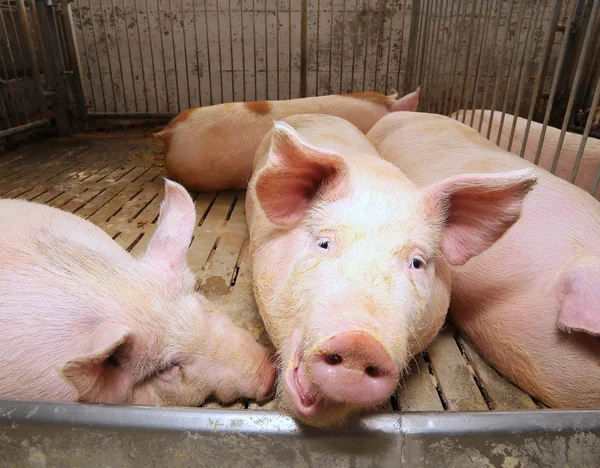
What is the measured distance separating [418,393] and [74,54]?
7119 millimetres

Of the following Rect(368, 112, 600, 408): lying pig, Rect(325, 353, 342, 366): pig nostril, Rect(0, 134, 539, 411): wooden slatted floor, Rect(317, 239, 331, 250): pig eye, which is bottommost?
Rect(0, 134, 539, 411): wooden slatted floor

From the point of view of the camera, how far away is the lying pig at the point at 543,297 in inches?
70.9

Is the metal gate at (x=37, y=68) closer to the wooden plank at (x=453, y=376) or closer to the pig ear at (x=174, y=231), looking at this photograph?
the pig ear at (x=174, y=231)

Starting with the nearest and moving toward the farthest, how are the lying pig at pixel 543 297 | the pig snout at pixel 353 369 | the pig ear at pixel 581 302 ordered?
the pig snout at pixel 353 369 < the pig ear at pixel 581 302 < the lying pig at pixel 543 297

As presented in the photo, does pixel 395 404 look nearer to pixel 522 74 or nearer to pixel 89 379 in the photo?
pixel 89 379

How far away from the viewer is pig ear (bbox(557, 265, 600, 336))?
5.50 ft

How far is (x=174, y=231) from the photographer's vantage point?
207 centimetres

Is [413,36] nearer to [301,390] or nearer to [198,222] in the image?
[198,222]

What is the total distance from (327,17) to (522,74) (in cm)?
460

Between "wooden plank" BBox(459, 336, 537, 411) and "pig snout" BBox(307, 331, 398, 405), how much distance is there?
1.08m

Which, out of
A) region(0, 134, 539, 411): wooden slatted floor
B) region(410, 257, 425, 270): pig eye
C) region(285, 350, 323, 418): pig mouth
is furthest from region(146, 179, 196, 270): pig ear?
region(410, 257, 425, 270): pig eye

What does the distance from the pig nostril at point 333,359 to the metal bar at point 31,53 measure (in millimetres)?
6682

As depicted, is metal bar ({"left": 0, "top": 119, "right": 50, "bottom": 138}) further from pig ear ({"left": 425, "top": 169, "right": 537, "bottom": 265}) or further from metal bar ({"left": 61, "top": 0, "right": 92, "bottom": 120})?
pig ear ({"left": 425, "top": 169, "right": 537, "bottom": 265})

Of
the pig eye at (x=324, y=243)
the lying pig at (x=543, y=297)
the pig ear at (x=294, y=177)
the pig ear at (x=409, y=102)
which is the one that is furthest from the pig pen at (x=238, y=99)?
the pig ear at (x=294, y=177)
